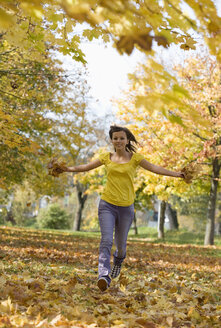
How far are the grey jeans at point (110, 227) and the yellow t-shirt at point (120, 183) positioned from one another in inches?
3.2

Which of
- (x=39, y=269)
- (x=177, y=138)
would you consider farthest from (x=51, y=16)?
(x=177, y=138)

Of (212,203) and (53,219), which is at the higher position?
(212,203)

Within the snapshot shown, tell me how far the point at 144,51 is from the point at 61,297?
8.44 feet

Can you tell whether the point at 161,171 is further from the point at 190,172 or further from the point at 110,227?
the point at 110,227

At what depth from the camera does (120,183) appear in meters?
4.64

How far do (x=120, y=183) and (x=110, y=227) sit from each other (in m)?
0.56

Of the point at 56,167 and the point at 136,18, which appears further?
the point at 56,167

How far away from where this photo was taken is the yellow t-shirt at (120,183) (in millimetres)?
4602

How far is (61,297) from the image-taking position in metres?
3.69

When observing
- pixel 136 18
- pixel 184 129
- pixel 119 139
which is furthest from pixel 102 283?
pixel 184 129

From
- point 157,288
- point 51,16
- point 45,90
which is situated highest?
point 45,90

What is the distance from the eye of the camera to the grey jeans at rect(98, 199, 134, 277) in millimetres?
4340

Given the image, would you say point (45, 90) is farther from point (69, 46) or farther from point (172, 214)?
point (172, 214)

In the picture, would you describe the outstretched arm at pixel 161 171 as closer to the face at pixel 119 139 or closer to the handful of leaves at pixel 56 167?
the face at pixel 119 139
